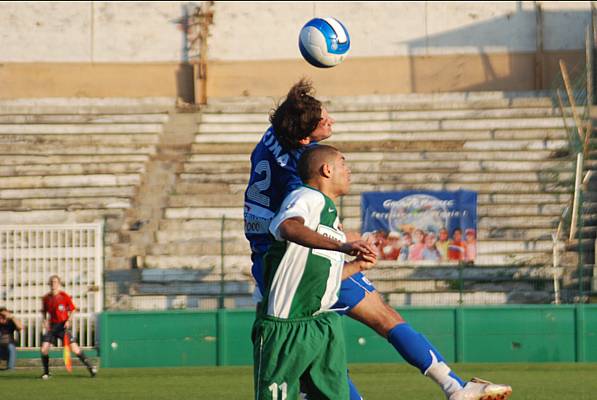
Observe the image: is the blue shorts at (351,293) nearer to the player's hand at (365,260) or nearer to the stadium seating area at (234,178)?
the player's hand at (365,260)

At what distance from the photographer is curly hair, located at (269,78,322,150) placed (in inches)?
280

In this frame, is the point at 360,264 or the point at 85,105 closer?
the point at 360,264

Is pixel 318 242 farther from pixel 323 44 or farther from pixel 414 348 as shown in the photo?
pixel 323 44

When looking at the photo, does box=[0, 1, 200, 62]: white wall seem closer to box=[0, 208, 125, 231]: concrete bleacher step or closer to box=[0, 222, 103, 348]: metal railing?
box=[0, 208, 125, 231]: concrete bleacher step

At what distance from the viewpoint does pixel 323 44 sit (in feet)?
26.6

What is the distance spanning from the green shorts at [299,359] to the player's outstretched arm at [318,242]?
43 centimetres

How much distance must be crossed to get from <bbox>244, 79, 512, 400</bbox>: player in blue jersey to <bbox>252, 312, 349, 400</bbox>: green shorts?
1.00 metres

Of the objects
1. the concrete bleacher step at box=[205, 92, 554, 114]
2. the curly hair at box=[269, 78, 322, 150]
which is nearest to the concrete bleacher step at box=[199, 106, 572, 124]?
the concrete bleacher step at box=[205, 92, 554, 114]

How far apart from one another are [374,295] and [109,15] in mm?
23466

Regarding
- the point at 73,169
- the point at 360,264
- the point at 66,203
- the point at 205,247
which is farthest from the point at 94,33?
the point at 360,264

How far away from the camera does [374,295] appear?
7520mm

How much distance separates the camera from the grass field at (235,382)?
12219 mm

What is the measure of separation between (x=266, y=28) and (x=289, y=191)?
75.0ft

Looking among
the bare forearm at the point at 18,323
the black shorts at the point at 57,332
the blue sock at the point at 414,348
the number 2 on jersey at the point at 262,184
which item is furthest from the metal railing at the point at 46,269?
the blue sock at the point at 414,348
